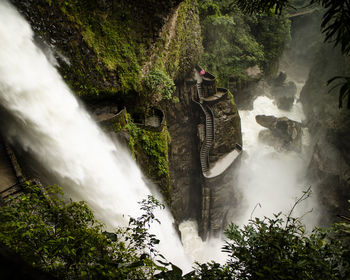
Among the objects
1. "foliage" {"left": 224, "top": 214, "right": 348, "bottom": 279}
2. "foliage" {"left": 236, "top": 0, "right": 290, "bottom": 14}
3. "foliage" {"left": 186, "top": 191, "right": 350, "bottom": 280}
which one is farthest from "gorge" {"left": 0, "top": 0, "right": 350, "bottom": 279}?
"foliage" {"left": 236, "top": 0, "right": 290, "bottom": 14}

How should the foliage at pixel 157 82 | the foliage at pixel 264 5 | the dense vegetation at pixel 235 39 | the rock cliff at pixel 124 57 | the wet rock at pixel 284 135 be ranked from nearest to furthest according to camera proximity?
the foliage at pixel 264 5, the rock cliff at pixel 124 57, the foliage at pixel 157 82, the dense vegetation at pixel 235 39, the wet rock at pixel 284 135

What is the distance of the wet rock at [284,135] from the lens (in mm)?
21984

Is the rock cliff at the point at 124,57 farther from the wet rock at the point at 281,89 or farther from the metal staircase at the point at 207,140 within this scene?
the wet rock at the point at 281,89

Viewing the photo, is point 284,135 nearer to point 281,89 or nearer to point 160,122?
point 281,89

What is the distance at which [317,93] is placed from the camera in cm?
2534

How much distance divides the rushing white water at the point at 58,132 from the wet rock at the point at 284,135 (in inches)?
699

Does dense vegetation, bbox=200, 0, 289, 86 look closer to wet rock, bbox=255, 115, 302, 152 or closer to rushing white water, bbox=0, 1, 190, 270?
wet rock, bbox=255, 115, 302, 152

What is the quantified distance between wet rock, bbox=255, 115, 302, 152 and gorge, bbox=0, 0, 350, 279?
11cm

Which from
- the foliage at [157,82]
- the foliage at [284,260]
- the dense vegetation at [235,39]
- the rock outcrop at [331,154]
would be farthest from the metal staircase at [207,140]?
the foliage at [284,260]

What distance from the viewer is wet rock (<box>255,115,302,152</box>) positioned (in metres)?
22.0

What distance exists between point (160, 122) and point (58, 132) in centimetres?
548

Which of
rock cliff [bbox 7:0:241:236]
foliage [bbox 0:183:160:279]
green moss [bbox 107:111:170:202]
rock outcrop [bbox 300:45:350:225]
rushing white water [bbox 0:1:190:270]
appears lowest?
foliage [bbox 0:183:160:279]

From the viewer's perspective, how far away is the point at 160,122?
A: 1148 centimetres

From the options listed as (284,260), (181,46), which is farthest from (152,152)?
(284,260)
